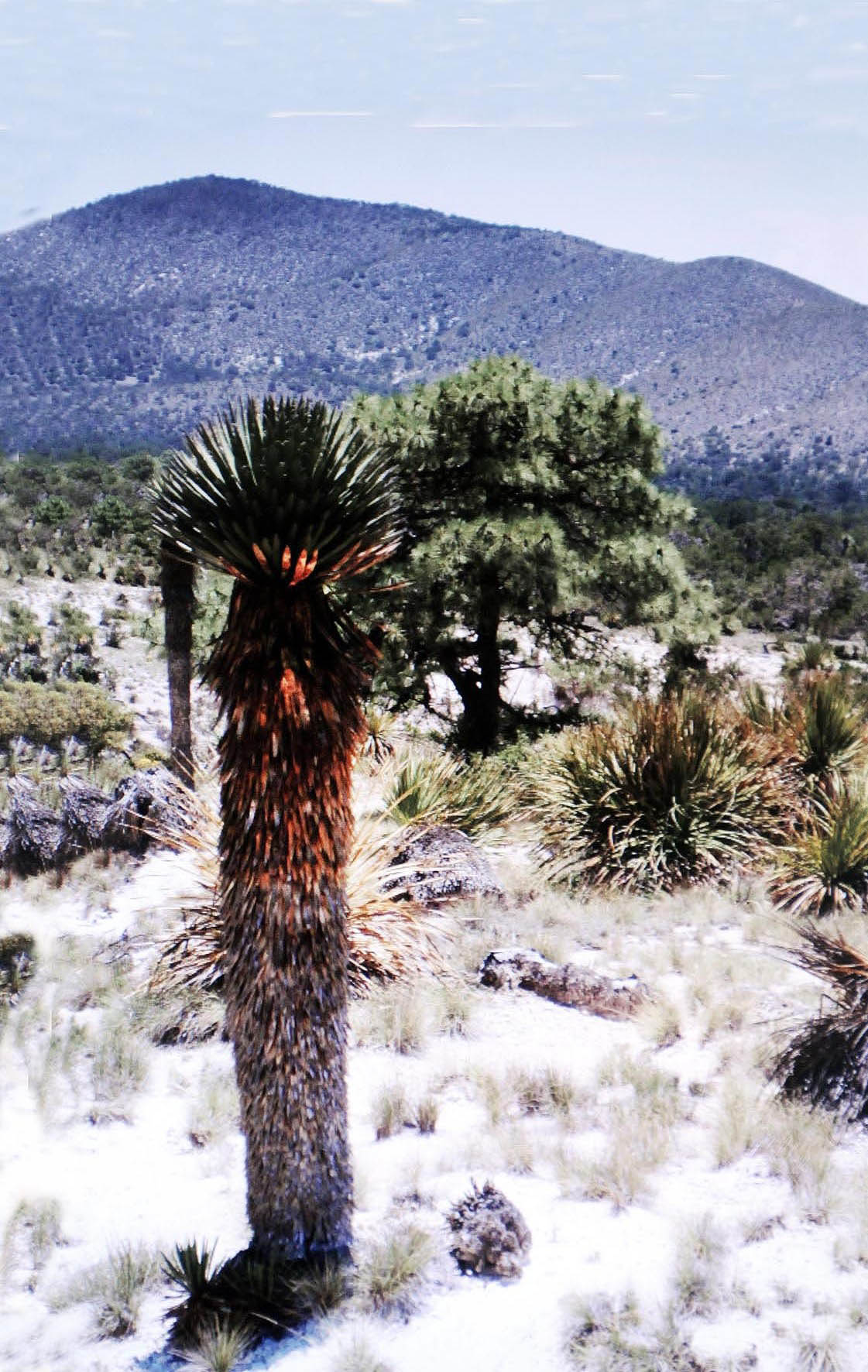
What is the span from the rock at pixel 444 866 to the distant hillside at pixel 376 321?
139 feet

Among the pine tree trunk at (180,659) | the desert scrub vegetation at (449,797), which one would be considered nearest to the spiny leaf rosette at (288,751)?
the desert scrub vegetation at (449,797)

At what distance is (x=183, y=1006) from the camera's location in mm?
6762

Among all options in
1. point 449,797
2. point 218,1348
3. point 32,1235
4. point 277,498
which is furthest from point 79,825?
point 277,498

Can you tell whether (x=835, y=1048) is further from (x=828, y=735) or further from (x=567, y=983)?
(x=828, y=735)

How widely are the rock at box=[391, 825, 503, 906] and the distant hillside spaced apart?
139ft

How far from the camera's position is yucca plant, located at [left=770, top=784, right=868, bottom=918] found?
8.32 metres

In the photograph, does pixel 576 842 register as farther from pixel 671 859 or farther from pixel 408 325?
pixel 408 325

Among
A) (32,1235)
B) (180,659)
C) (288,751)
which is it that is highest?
(288,751)

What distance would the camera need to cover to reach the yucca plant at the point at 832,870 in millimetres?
8320

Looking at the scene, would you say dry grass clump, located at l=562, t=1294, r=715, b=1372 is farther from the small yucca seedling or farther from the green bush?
the green bush

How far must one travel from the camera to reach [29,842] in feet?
Answer: 33.2

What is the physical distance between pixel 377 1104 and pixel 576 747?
197 inches

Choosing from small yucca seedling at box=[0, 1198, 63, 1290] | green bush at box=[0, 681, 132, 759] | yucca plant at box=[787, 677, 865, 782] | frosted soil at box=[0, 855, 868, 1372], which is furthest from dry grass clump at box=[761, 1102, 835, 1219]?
green bush at box=[0, 681, 132, 759]

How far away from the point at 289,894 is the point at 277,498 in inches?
55.3
